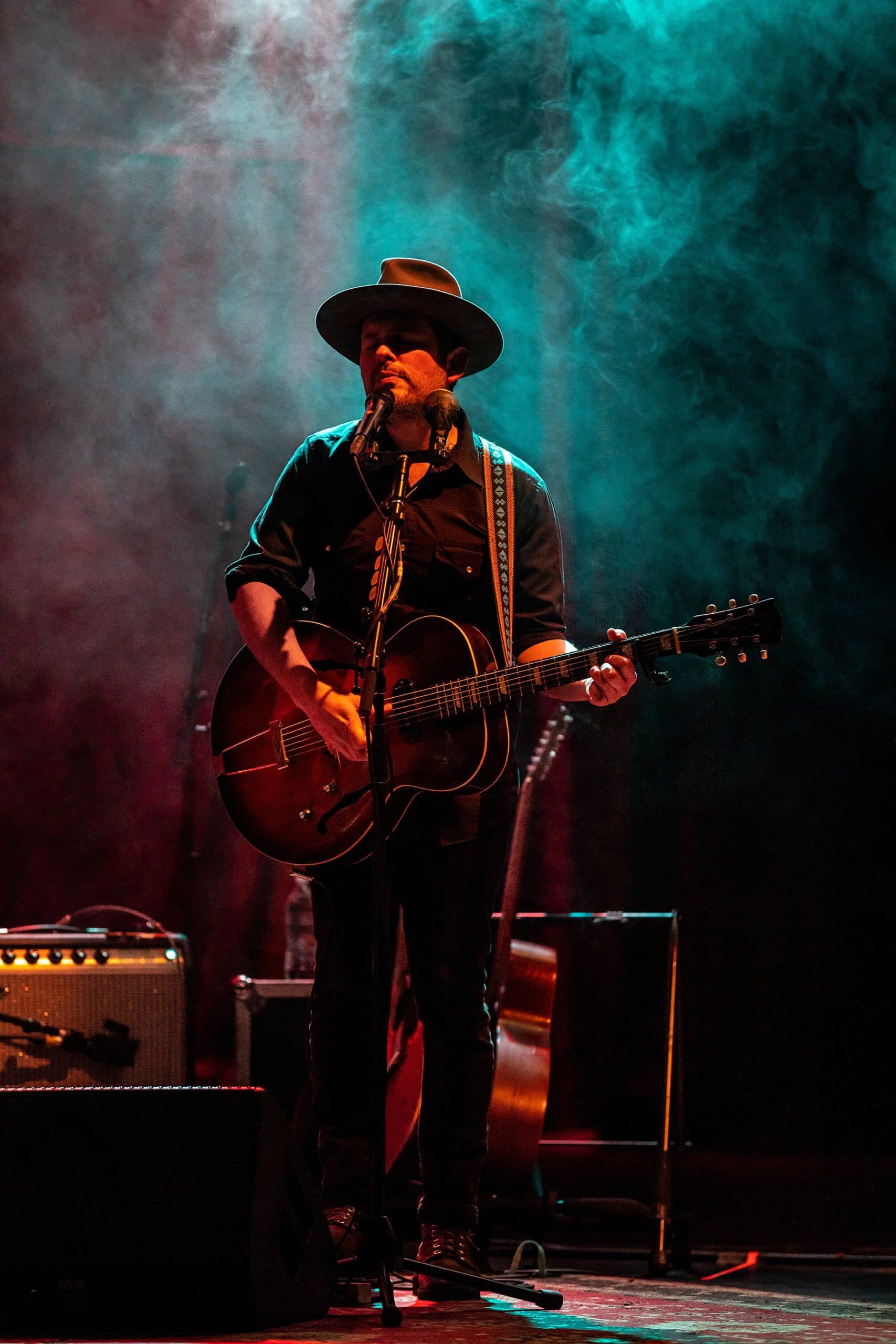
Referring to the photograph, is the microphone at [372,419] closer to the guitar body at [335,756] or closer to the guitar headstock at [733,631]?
the guitar body at [335,756]

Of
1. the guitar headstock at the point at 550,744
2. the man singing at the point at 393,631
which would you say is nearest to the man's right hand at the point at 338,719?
the man singing at the point at 393,631

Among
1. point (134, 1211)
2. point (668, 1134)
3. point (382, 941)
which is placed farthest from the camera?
point (668, 1134)

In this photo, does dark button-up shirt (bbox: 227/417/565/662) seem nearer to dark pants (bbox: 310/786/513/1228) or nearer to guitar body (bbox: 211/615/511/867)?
guitar body (bbox: 211/615/511/867)

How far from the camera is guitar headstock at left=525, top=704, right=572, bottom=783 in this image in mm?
4195

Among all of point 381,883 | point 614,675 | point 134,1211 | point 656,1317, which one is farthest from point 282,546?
point 656,1317

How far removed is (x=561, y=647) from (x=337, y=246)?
3.02 metres

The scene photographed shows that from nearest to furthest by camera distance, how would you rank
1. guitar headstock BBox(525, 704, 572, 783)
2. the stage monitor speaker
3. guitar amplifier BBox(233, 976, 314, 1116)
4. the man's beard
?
1. the stage monitor speaker
2. the man's beard
3. guitar amplifier BBox(233, 976, 314, 1116)
4. guitar headstock BBox(525, 704, 572, 783)

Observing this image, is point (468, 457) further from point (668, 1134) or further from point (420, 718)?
point (668, 1134)

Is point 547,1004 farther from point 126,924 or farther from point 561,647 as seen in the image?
point 126,924

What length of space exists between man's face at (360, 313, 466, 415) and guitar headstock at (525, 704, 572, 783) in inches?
64.6

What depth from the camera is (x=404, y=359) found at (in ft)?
8.96

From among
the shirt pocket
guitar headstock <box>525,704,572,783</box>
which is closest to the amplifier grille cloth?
guitar headstock <box>525,704,572,783</box>

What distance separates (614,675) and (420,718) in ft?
1.24

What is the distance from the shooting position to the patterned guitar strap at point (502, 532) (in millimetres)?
2699
